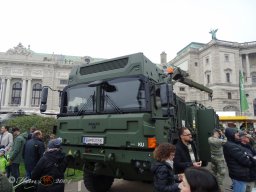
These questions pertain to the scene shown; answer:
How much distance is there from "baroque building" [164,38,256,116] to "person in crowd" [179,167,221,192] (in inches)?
2063

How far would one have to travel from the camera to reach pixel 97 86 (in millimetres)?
5453

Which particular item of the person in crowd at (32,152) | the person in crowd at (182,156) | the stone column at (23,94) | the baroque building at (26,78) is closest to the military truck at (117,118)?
the person in crowd at (182,156)

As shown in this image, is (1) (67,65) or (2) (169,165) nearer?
(2) (169,165)

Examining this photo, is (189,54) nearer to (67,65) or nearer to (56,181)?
(67,65)

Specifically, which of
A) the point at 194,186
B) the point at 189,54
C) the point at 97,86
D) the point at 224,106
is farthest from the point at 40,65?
the point at 194,186

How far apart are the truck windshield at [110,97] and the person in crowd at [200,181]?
292 cm

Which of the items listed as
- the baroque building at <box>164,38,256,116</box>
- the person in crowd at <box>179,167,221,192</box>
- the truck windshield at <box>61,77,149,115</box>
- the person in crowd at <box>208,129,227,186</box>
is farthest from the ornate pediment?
the person in crowd at <box>179,167,221,192</box>

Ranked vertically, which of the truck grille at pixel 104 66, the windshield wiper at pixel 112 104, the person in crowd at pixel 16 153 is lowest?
the person in crowd at pixel 16 153

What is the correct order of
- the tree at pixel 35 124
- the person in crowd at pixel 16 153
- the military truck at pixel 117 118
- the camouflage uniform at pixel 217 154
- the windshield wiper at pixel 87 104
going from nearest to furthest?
1. the military truck at pixel 117 118
2. the windshield wiper at pixel 87 104
3. the camouflage uniform at pixel 217 154
4. the person in crowd at pixel 16 153
5. the tree at pixel 35 124

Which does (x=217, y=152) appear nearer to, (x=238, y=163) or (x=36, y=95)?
(x=238, y=163)

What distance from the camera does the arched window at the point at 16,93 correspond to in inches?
2126

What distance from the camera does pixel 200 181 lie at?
1.84 meters

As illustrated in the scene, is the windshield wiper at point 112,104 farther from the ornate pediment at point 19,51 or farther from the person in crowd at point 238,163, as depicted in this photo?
the ornate pediment at point 19,51

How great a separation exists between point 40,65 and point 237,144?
55890 millimetres
